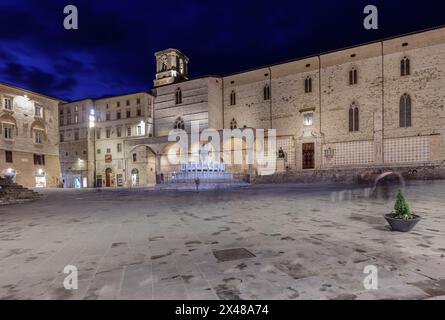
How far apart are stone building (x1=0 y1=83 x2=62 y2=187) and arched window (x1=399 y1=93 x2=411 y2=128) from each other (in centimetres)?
4254

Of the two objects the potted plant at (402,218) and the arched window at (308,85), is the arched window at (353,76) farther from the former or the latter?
the potted plant at (402,218)

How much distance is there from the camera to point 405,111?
78.8ft

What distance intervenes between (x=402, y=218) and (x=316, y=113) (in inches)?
962

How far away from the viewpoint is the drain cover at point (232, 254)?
4.09 meters

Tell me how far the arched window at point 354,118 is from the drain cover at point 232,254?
26.1 m

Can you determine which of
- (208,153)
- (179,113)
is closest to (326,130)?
(208,153)

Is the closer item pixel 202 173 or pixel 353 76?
pixel 202 173

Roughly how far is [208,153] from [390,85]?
20255 mm

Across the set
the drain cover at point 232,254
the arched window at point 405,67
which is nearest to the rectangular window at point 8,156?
the drain cover at point 232,254

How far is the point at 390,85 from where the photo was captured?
80.6ft

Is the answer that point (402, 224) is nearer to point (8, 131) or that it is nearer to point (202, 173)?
point (202, 173)

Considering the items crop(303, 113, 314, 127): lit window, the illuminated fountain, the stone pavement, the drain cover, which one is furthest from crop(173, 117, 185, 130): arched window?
the drain cover

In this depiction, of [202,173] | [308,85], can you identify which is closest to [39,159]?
[202,173]
